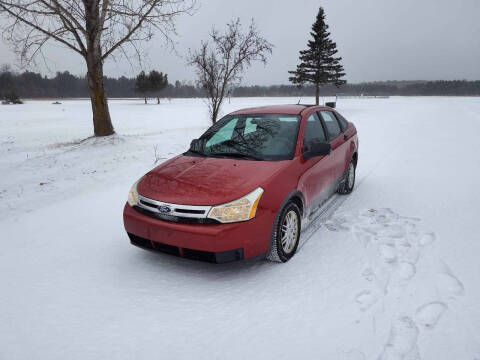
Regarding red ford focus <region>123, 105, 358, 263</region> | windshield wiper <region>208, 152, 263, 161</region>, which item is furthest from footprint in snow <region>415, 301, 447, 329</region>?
windshield wiper <region>208, 152, 263, 161</region>

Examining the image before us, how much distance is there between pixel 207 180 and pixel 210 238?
0.66m

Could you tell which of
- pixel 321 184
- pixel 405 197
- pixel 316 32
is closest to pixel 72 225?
pixel 321 184

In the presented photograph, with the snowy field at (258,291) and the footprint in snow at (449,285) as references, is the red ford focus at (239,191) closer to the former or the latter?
the snowy field at (258,291)

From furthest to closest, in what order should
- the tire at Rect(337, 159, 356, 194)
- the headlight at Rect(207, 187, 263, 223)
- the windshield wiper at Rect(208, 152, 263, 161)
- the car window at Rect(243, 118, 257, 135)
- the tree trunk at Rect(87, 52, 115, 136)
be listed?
the tree trunk at Rect(87, 52, 115, 136)
the tire at Rect(337, 159, 356, 194)
the car window at Rect(243, 118, 257, 135)
the windshield wiper at Rect(208, 152, 263, 161)
the headlight at Rect(207, 187, 263, 223)

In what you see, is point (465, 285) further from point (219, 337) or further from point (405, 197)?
point (405, 197)

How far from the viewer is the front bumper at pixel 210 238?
283 cm

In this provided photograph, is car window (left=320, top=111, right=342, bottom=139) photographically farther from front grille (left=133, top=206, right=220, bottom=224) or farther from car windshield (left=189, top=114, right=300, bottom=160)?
front grille (left=133, top=206, right=220, bottom=224)

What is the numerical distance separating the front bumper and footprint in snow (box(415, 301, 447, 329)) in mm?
1394

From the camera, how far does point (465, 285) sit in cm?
295

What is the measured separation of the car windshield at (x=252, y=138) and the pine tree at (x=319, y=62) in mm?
32745

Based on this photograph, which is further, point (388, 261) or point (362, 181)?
point (362, 181)

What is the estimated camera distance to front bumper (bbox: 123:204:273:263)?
2.83 m

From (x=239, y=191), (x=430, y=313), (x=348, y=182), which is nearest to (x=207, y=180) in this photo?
(x=239, y=191)

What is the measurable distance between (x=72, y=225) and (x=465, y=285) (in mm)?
4886
